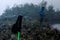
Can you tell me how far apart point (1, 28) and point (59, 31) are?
2.14 ft

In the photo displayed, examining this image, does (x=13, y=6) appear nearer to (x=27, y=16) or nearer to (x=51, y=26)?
(x=27, y=16)

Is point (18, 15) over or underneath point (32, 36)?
over

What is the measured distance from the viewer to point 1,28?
216 centimetres

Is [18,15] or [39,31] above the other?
[18,15]

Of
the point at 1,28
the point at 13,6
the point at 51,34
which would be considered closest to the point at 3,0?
the point at 13,6

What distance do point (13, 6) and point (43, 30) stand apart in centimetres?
43

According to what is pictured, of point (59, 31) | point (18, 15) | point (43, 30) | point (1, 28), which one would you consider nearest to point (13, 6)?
point (18, 15)

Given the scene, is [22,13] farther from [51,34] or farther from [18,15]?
[51,34]

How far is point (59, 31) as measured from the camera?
219 cm

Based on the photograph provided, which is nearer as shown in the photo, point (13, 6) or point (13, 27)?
point (13, 27)

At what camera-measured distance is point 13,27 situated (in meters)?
2.02

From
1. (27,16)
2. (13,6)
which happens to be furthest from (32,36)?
(13,6)

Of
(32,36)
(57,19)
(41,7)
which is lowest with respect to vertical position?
(32,36)

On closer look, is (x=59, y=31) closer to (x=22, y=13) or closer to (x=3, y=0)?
(x=22, y=13)
